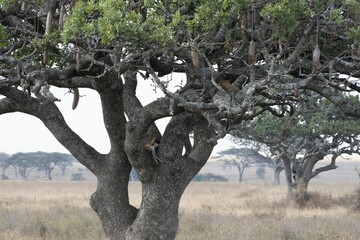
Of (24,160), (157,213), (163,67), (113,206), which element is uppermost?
(24,160)

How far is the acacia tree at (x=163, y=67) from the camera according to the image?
8.55 m

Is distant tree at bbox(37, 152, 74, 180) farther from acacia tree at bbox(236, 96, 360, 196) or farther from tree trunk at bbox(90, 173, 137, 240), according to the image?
tree trunk at bbox(90, 173, 137, 240)

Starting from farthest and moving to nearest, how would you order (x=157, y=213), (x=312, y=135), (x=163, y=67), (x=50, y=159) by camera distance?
(x=50, y=159)
(x=312, y=135)
(x=157, y=213)
(x=163, y=67)

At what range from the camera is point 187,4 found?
28.9 feet

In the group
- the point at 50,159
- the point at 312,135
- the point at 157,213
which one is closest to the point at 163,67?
the point at 157,213

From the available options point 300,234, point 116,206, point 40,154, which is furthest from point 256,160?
point 116,206

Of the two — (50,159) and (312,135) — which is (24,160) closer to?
(50,159)

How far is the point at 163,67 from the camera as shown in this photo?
1105 centimetres

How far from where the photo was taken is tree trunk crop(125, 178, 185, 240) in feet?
37.4

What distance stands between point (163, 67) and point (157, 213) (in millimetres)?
2600

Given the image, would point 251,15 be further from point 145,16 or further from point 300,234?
point 300,234

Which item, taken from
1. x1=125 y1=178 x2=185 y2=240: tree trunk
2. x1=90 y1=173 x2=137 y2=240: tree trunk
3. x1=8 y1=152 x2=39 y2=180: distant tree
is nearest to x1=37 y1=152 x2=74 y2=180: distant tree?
x1=8 y1=152 x2=39 y2=180: distant tree

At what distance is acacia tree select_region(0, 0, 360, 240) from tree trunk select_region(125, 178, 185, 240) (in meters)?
0.02

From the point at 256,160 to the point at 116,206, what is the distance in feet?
317
